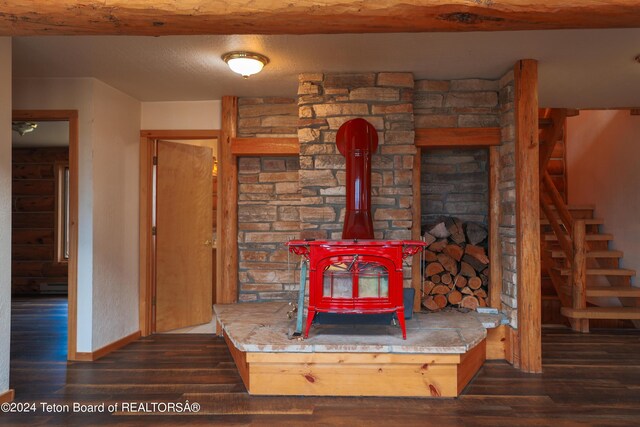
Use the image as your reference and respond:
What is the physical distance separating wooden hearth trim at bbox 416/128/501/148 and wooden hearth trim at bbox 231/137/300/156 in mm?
1127

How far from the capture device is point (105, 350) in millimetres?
3936

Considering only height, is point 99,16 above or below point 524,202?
above

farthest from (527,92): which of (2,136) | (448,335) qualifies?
(2,136)

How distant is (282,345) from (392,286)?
0.77 m

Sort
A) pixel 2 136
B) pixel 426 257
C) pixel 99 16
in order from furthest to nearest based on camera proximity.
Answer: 1. pixel 426 257
2. pixel 2 136
3. pixel 99 16

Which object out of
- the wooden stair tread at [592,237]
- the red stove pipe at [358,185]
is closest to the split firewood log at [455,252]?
the red stove pipe at [358,185]

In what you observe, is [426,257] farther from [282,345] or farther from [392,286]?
[282,345]

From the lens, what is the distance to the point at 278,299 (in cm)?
450

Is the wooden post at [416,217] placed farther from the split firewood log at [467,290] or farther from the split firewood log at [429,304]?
the split firewood log at [467,290]

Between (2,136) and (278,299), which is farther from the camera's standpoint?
(278,299)

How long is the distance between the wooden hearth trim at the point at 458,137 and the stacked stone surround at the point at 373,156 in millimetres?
227

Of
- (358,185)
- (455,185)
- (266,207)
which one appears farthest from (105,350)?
(455,185)

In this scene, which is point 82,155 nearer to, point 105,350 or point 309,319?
point 105,350

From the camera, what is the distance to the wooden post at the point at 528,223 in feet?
11.3
